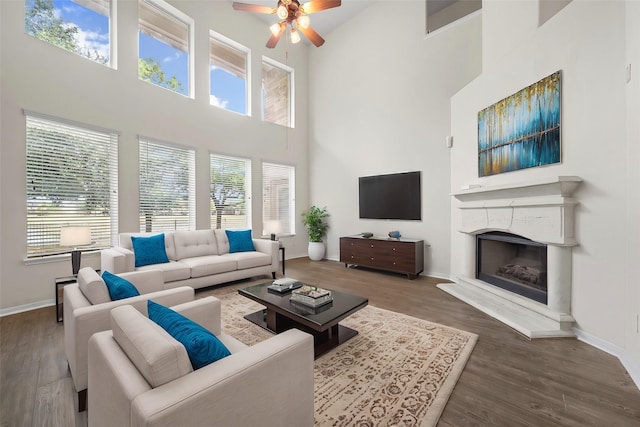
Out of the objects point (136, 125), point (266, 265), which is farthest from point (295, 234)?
point (136, 125)

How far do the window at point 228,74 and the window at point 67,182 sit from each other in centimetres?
217

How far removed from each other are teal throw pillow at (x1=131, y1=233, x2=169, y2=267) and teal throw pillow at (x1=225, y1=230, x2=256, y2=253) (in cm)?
105

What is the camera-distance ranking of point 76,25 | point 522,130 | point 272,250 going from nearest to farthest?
point 522,130, point 76,25, point 272,250

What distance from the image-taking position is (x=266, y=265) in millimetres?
4492

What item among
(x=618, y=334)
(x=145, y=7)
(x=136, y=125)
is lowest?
(x=618, y=334)

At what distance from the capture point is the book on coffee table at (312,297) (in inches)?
88.3

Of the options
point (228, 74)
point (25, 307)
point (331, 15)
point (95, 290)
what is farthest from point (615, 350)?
point (331, 15)

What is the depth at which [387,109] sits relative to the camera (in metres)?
5.37

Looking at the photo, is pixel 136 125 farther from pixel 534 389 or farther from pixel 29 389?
pixel 534 389

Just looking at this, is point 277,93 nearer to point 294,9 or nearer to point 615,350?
point 294,9

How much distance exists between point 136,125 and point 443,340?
5030mm

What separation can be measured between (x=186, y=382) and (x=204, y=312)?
0.89 metres

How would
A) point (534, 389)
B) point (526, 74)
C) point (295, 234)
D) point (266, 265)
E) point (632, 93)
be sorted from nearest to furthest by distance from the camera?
A: point (534, 389)
point (632, 93)
point (526, 74)
point (266, 265)
point (295, 234)

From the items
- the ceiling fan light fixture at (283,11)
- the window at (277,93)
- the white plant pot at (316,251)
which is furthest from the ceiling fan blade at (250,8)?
the white plant pot at (316,251)
